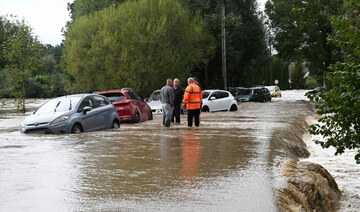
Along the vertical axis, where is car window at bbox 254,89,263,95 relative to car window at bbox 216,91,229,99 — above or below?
above

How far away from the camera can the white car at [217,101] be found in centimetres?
2780

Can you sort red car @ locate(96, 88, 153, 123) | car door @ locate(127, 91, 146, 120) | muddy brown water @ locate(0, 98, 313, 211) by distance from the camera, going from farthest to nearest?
car door @ locate(127, 91, 146, 120) < red car @ locate(96, 88, 153, 123) < muddy brown water @ locate(0, 98, 313, 211)

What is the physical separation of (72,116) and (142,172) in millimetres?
7325

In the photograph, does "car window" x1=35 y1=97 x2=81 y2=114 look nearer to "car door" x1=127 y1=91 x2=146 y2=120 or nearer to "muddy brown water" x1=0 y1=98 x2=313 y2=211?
"muddy brown water" x1=0 y1=98 x2=313 y2=211

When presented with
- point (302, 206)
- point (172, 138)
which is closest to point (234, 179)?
point (302, 206)

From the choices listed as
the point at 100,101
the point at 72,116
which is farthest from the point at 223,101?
the point at 72,116

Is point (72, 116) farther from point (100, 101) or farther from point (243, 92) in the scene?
point (243, 92)

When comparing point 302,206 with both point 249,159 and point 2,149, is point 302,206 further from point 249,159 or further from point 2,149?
point 2,149

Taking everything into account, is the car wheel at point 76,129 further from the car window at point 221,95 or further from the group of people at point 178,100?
the car window at point 221,95

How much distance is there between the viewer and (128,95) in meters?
20.9

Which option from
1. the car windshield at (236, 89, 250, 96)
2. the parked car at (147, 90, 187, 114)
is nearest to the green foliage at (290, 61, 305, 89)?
the car windshield at (236, 89, 250, 96)

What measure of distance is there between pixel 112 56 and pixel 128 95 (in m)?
8.06

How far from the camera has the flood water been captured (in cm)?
658

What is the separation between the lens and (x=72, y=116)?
50.7 ft
